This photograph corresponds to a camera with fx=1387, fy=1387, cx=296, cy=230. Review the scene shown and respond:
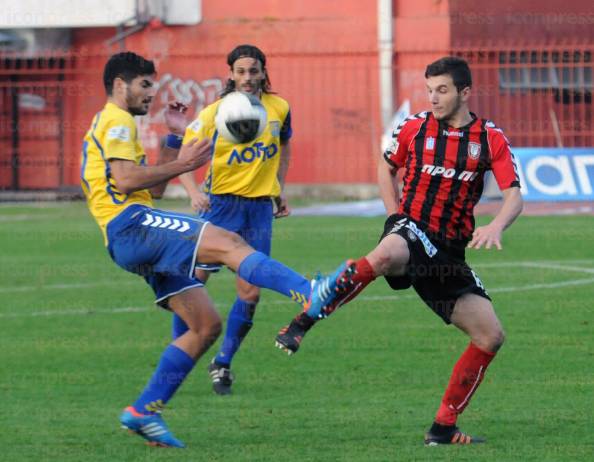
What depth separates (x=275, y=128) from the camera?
9.41m

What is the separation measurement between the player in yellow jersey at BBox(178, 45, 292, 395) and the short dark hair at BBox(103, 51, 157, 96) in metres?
1.75

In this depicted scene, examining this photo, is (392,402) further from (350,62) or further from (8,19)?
(8,19)

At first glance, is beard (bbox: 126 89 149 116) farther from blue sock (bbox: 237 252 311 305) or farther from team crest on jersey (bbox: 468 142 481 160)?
team crest on jersey (bbox: 468 142 481 160)

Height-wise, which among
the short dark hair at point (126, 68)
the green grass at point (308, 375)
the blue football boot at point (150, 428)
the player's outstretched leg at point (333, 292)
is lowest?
the green grass at point (308, 375)

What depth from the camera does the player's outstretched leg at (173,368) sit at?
705 cm

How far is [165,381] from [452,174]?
72.3 inches

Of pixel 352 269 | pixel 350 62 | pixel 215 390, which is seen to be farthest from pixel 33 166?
pixel 352 269

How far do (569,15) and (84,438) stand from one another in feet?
74.2

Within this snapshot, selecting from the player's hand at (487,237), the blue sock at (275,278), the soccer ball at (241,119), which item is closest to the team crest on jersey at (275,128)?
the soccer ball at (241,119)

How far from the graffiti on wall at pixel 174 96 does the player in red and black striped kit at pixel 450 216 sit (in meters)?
19.9

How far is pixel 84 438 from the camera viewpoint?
728 centimetres

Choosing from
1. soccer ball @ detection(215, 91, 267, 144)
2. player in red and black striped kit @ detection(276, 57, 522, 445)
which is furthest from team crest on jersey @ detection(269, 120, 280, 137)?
player in red and black striped kit @ detection(276, 57, 522, 445)

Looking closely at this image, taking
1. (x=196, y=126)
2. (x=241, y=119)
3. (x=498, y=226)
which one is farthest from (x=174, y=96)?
(x=498, y=226)

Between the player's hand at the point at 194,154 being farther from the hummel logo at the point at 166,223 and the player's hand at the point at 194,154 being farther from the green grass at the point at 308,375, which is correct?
the green grass at the point at 308,375
